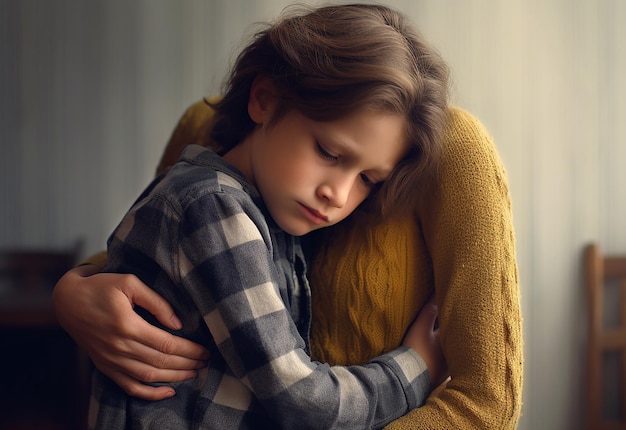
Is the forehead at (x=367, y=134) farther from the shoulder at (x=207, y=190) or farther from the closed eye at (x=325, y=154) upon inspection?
the shoulder at (x=207, y=190)

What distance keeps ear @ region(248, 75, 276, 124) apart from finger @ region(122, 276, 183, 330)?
0.95ft

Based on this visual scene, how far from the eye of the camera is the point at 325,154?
34.0 inches

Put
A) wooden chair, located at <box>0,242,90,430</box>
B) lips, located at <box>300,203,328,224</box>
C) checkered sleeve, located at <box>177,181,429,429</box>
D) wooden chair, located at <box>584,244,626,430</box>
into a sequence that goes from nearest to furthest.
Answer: checkered sleeve, located at <box>177,181,429,429</box>
lips, located at <box>300,203,328,224</box>
wooden chair, located at <box>0,242,90,430</box>
wooden chair, located at <box>584,244,626,430</box>

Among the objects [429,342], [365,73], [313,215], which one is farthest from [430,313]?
[365,73]

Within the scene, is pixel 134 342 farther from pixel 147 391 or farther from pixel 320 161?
pixel 320 161

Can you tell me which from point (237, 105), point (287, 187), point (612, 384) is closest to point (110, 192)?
point (237, 105)

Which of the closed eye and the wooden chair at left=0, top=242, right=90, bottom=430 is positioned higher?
the closed eye

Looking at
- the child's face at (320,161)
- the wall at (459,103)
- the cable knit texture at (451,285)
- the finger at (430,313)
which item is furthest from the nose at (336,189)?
the wall at (459,103)

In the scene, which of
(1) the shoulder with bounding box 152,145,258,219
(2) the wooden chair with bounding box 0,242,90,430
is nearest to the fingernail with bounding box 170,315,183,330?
(1) the shoulder with bounding box 152,145,258,219

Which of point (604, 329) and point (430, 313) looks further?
point (604, 329)

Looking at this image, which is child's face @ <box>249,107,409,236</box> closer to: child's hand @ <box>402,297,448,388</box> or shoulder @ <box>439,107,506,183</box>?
shoulder @ <box>439,107,506,183</box>

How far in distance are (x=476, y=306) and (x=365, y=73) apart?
13.1 inches

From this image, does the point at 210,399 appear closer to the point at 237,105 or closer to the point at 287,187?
the point at 287,187

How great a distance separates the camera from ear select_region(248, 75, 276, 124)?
3.05 ft
